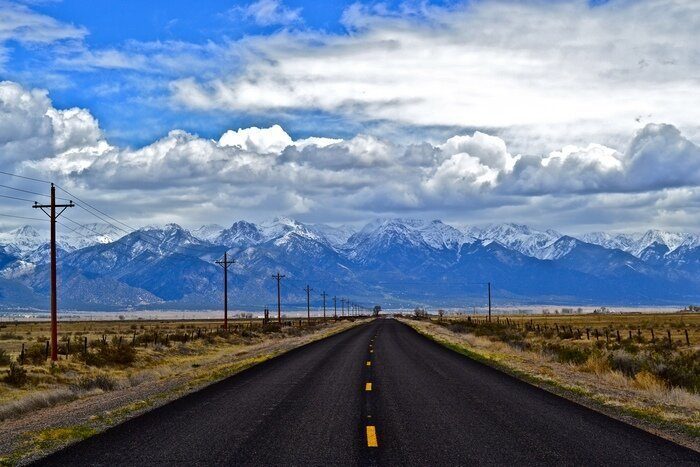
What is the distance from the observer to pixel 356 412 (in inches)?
619

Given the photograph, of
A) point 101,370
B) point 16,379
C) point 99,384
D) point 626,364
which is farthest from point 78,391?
point 626,364

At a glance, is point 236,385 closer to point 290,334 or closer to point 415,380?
point 415,380

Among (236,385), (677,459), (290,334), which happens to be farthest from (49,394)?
(290,334)

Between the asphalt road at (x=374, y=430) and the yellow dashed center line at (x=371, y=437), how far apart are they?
0.05 feet

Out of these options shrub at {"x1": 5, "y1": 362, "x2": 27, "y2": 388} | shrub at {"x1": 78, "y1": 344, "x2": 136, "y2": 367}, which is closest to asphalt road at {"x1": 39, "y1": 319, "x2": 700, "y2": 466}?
shrub at {"x1": 5, "y1": 362, "x2": 27, "y2": 388}

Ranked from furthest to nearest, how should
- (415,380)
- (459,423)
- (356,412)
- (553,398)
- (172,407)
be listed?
(415,380) → (553,398) → (172,407) → (356,412) → (459,423)

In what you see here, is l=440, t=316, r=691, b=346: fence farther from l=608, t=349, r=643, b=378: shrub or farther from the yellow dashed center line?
the yellow dashed center line

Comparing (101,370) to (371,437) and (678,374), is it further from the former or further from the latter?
(371,437)

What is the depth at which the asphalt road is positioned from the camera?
11133 millimetres

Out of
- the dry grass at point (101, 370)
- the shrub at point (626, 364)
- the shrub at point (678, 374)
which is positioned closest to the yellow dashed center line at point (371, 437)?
the dry grass at point (101, 370)

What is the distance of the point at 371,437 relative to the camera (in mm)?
12641

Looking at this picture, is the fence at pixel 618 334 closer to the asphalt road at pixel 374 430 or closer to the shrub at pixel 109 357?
the asphalt road at pixel 374 430

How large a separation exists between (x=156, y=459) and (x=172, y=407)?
5.96 meters

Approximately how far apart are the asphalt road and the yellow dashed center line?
0.02 m
